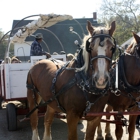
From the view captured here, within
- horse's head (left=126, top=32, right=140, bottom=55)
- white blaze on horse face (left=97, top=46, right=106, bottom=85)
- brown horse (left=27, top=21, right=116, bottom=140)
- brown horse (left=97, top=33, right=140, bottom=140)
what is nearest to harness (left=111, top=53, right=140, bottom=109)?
brown horse (left=97, top=33, right=140, bottom=140)

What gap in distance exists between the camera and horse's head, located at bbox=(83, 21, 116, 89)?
312 centimetres

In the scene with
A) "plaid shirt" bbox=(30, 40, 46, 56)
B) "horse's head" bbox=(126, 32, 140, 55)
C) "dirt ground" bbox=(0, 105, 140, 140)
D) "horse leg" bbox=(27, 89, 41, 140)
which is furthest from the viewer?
"plaid shirt" bbox=(30, 40, 46, 56)

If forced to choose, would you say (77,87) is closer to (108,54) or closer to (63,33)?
(108,54)

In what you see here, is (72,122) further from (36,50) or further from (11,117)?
(36,50)

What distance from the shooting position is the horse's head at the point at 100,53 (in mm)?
3121

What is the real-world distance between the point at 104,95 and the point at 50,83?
109 centimetres

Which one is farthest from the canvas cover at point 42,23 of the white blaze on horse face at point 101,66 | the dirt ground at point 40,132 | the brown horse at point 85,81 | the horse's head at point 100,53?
the white blaze on horse face at point 101,66

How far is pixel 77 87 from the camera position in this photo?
3.64m

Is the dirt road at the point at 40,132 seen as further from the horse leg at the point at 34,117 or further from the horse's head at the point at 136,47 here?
the horse's head at the point at 136,47

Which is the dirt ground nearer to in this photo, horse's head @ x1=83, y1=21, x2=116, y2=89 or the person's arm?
the person's arm

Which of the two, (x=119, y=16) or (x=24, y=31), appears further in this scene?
(x=119, y=16)

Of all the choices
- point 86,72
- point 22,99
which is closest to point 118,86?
point 86,72

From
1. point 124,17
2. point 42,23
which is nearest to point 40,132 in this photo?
point 42,23

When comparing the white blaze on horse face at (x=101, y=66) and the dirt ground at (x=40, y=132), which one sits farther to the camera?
Result: the dirt ground at (x=40, y=132)
